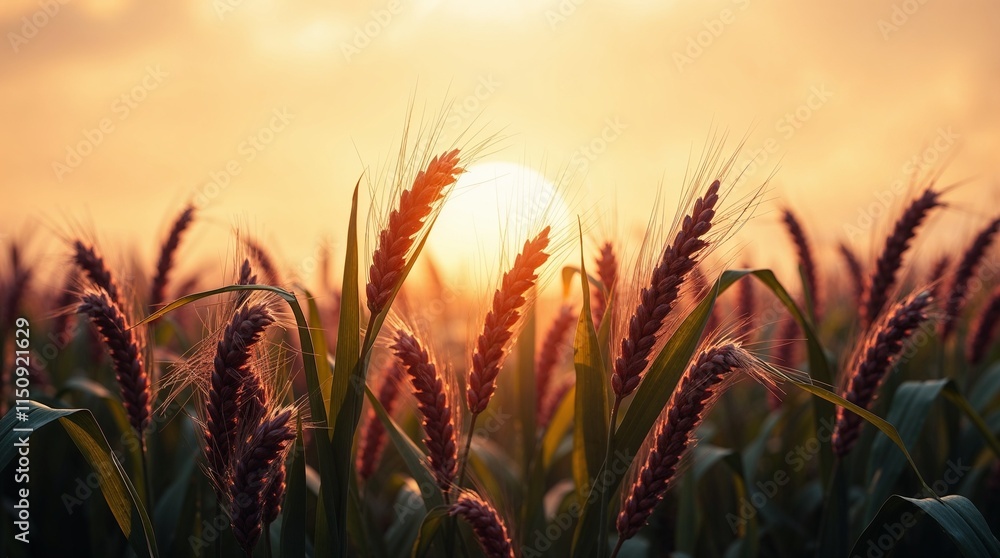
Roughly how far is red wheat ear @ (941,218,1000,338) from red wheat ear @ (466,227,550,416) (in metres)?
2.76

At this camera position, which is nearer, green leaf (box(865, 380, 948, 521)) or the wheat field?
the wheat field

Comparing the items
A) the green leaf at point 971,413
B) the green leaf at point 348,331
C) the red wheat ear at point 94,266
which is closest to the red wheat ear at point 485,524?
the green leaf at point 348,331

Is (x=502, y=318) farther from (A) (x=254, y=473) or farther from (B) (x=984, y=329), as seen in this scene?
(B) (x=984, y=329)

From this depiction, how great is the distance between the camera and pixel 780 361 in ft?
13.2

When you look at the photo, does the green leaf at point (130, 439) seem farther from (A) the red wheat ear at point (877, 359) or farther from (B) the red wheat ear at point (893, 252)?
(B) the red wheat ear at point (893, 252)

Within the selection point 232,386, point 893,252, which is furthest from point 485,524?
point 893,252

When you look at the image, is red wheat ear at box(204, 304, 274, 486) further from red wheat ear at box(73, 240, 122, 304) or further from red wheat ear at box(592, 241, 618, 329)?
red wheat ear at box(592, 241, 618, 329)

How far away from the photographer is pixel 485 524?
172cm

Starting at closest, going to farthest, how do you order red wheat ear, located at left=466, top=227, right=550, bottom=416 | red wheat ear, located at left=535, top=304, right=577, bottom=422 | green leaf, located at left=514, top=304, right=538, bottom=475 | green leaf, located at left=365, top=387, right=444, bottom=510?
red wheat ear, located at left=466, top=227, right=550, bottom=416, green leaf, located at left=365, top=387, right=444, bottom=510, green leaf, located at left=514, top=304, right=538, bottom=475, red wheat ear, located at left=535, top=304, right=577, bottom=422

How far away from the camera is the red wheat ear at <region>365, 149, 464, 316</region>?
5.60 feet

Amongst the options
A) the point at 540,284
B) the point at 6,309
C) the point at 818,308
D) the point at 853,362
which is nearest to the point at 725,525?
the point at 818,308

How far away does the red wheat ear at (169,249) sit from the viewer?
296cm

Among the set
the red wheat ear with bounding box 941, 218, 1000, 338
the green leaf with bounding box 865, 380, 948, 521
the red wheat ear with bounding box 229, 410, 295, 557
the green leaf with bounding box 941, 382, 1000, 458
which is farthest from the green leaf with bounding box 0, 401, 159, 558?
the red wheat ear with bounding box 941, 218, 1000, 338

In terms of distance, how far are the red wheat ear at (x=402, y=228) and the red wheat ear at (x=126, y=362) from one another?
860 millimetres
